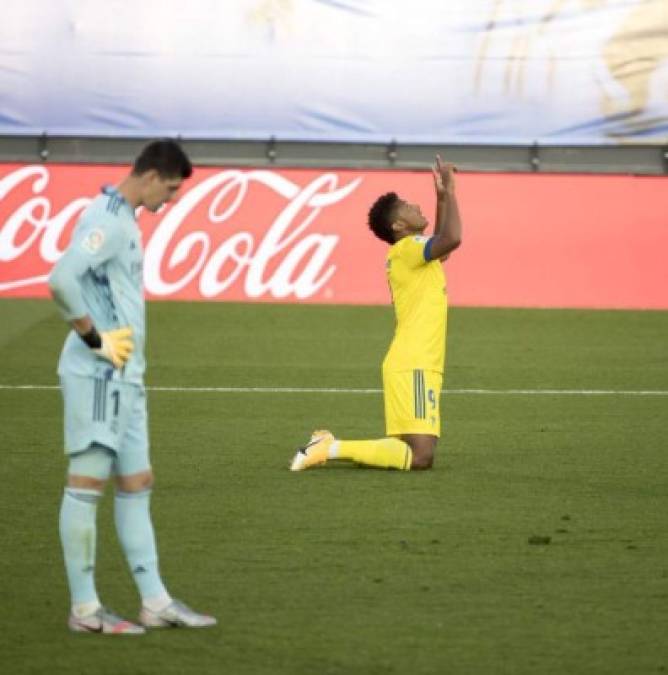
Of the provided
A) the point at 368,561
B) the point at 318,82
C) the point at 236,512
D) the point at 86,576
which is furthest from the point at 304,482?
the point at 318,82

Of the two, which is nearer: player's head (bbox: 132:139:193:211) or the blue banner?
player's head (bbox: 132:139:193:211)

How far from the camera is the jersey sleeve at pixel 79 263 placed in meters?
6.40

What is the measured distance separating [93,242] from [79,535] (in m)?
0.99

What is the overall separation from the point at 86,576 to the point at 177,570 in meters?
1.21

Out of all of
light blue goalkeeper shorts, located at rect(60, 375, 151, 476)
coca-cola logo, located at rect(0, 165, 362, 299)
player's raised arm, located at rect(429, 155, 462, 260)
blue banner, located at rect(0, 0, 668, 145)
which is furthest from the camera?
blue banner, located at rect(0, 0, 668, 145)

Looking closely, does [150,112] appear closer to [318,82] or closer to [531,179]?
[318,82]

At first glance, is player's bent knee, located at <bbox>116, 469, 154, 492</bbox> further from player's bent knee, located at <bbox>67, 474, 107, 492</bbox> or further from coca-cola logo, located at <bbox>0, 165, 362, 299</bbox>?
coca-cola logo, located at <bbox>0, 165, 362, 299</bbox>

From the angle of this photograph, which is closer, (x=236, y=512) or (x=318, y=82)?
(x=236, y=512)

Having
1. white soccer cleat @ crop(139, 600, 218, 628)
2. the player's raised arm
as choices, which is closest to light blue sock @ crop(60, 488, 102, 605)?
white soccer cleat @ crop(139, 600, 218, 628)

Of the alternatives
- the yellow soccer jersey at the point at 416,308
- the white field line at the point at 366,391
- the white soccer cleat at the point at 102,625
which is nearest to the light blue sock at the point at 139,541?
the white soccer cleat at the point at 102,625

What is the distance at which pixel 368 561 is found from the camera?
26.2 feet

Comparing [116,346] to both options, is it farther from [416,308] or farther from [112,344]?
[416,308]

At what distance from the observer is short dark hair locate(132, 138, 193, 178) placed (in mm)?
6531

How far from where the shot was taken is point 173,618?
6723 millimetres
